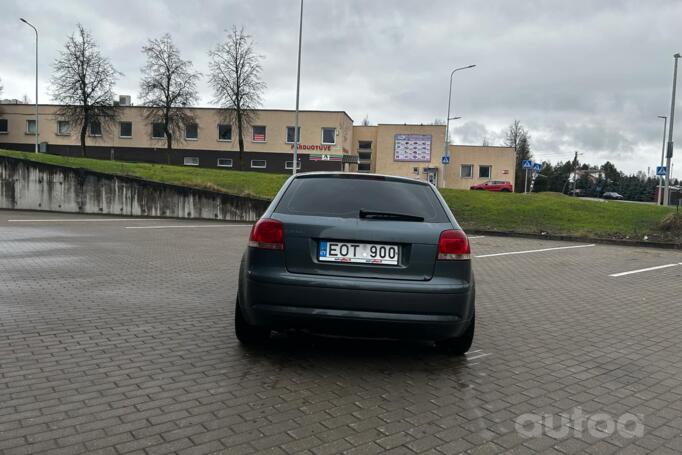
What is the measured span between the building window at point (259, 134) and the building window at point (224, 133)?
242 centimetres

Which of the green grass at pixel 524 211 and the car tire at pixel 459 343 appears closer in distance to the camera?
the car tire at pixel 459 343

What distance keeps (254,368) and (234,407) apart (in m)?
0.76

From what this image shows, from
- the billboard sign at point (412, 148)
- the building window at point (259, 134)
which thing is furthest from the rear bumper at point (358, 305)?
the billboard sign at point (412, 148)

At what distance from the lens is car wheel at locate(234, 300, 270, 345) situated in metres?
4.60

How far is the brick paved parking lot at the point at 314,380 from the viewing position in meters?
3.06

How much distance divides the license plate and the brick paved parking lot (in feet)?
2.95

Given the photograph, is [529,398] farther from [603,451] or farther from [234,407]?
[234,407]

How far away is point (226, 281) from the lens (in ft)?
27.1

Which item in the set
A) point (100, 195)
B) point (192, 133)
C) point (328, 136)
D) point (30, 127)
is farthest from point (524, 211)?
point (30, 127)

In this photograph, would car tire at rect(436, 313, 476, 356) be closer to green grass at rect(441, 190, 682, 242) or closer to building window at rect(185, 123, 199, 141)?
green grass at rect(441, 190, 682, 242)

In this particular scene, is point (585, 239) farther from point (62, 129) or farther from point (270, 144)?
point (62, 129)

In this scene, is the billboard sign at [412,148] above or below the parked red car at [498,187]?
above

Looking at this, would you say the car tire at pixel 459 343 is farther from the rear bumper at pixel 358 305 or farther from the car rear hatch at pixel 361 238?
the car rear hatch at pixel 361 238

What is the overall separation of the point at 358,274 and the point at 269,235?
74 cm
